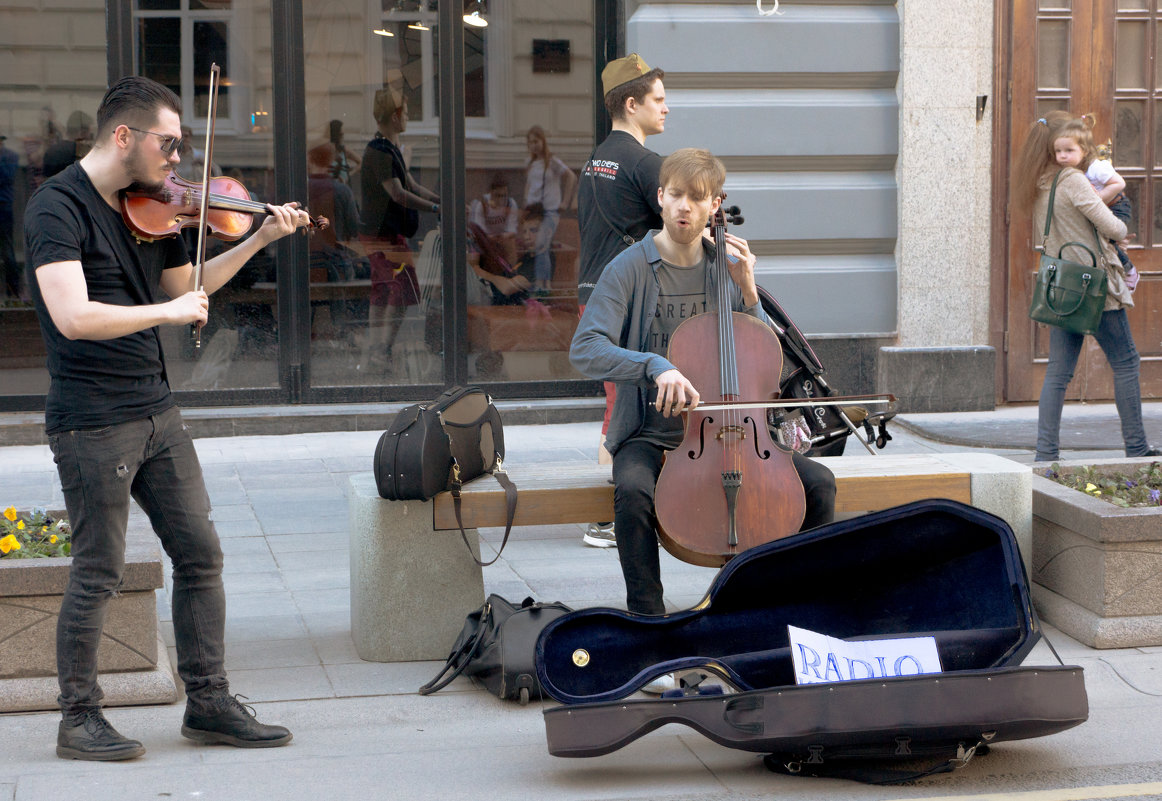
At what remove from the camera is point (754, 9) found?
322 inches

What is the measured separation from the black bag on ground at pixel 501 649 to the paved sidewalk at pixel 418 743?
0.19 ft

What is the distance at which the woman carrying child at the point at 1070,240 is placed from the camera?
21.5 feet

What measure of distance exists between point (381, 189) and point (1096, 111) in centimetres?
459

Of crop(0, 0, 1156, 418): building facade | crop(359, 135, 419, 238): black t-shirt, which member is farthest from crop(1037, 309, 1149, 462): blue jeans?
crop(359, 135, 419, 238): black t-shirt

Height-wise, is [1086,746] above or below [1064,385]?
below

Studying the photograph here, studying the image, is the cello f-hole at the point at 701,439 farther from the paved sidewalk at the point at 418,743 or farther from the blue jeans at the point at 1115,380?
the blue jeans at the point at 1115,380

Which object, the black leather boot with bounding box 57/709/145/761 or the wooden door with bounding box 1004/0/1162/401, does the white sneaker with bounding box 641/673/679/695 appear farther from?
the wooden door with bounding box 1004/0/1162/401

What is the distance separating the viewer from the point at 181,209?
3512 millimetres

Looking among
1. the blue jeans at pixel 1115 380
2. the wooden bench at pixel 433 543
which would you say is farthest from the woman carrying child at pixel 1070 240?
the wooden bench at pixel 433 543

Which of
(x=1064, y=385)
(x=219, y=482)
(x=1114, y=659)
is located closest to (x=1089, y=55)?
(x=1064, y=385)

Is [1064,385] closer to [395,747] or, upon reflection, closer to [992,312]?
[992,312]

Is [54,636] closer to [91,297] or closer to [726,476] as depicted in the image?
[91,297]

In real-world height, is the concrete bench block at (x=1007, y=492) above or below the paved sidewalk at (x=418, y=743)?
above

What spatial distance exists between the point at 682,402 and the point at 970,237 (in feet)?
17.2
